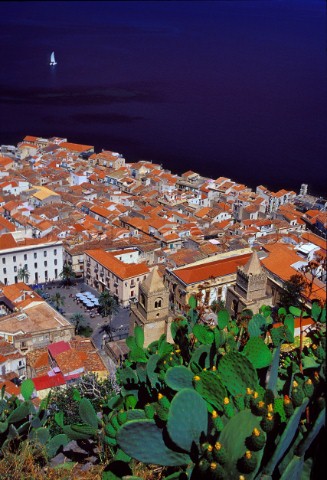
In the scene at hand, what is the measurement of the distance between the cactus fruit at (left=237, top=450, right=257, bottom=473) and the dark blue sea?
55.7 ft

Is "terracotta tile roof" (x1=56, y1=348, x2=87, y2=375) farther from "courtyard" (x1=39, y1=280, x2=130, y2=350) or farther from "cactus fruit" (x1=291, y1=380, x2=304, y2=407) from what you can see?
"cactus fruit" (x1=291, y1=380, x2=304, y2=407)

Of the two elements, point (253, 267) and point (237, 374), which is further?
point (253, 267)

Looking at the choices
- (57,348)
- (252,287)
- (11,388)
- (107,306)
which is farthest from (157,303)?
(107,306)

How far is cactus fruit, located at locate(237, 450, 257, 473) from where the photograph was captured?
12.8ft

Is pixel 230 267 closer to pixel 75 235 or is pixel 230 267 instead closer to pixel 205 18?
pixel 75 235

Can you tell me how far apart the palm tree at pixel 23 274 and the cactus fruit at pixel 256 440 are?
24.7 meters

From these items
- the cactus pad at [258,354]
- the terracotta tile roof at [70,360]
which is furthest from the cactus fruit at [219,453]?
the terracotta tile roof at [70,360]

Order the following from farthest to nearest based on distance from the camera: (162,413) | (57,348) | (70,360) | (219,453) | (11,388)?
1. (57,348)
2. (70,360)
3. (11,388)
4. (162,413)
5. (219,453)

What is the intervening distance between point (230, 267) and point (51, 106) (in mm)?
62976

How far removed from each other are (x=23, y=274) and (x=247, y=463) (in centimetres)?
2468

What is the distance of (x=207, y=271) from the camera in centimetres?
2244

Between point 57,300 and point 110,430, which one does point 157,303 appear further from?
point 110,430

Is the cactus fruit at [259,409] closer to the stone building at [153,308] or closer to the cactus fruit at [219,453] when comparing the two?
the cactus fruit at [219,453]

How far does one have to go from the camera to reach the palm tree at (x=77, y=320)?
22.6 m
